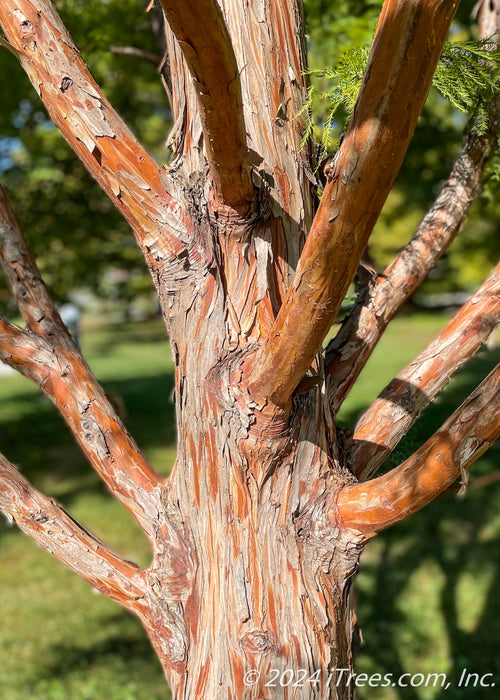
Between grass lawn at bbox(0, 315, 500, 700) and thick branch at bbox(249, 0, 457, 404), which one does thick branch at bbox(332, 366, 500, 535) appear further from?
grass lawn at bbox(0, 315, 500, 700)

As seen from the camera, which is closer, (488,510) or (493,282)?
(493,282)

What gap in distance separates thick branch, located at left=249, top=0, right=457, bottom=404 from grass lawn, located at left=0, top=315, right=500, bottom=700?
1.03 metres

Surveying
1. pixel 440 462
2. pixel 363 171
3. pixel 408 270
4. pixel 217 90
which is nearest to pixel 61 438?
pixel 408 270

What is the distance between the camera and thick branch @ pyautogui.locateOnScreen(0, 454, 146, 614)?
1.92 m

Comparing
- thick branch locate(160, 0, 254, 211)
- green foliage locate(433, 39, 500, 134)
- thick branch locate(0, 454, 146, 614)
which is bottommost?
thick branch locate(0, 454, 146, 614)

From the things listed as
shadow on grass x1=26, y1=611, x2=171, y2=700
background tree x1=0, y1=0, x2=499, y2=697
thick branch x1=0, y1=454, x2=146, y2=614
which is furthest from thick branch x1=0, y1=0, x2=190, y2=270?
shadow on grass x1=26, y1=611, x2=171, y2=700

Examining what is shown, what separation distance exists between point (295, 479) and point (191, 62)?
40.1 inches

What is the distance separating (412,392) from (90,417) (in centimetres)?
95

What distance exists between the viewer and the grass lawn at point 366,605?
15.3 feet

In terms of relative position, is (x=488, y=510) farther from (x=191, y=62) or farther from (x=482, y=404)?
(x=191, y=62)

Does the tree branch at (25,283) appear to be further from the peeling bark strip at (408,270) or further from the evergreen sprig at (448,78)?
the evergreen sprig at (448,78)

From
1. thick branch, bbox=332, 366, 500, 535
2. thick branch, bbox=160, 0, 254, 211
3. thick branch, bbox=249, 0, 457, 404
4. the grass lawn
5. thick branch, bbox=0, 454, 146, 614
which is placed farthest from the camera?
the grass lawn

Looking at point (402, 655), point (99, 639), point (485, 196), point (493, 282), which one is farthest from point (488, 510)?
point (493, 282)

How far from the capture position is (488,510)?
7.33m
